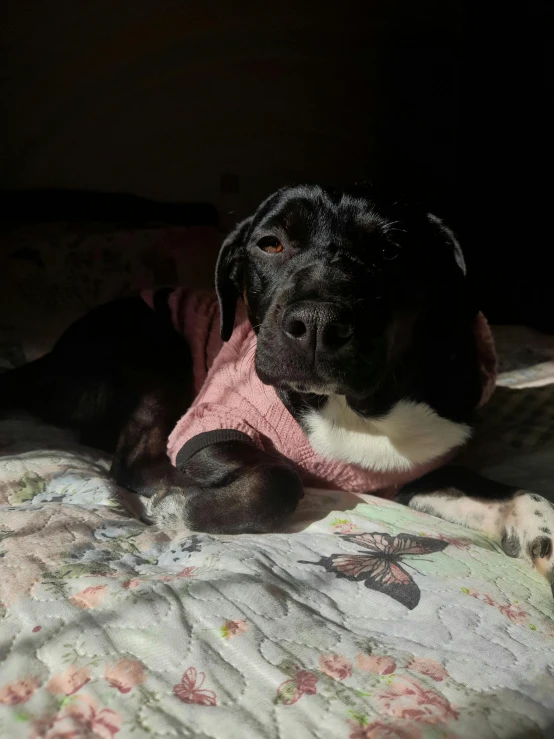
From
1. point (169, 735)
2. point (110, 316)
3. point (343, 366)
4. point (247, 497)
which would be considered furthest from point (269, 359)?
point (110, 316)

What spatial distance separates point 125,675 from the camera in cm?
83

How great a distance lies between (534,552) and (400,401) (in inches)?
18.9

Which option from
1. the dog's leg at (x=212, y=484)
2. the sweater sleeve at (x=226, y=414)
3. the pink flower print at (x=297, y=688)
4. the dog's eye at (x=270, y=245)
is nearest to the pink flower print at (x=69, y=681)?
the pink flower print at (x=297, y=688)

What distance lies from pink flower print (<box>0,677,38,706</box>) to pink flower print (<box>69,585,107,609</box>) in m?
0.18

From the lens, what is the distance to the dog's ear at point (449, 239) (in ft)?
5.29

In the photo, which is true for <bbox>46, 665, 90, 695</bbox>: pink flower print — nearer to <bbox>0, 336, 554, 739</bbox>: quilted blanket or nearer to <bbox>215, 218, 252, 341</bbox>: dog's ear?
<bbox>0, 336, 554, 739</bbox>: quilted blanket

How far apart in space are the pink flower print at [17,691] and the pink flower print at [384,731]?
381mm

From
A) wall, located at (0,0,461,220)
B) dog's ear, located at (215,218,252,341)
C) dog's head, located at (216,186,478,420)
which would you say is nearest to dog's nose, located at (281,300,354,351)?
dog's head, located at (216,186,478,420)

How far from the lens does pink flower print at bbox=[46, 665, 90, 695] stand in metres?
0.80

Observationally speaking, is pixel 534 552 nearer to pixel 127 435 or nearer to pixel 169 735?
pixel 169 735

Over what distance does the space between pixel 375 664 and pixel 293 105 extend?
322cm

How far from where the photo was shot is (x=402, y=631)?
1025 millimetres

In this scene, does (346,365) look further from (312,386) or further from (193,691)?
(193,691)

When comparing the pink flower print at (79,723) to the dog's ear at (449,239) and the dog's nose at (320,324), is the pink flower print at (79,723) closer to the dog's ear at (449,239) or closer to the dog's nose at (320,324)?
the dog's nose at (320,324)
